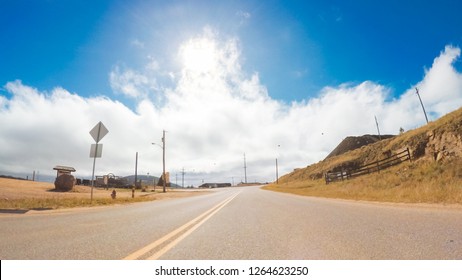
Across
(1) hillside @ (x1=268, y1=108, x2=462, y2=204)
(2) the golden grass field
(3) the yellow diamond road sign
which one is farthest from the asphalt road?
(3) the yellow diamond road sign

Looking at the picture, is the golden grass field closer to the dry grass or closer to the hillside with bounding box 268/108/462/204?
the dry grass

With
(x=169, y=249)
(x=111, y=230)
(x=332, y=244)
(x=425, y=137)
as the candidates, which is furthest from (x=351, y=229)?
(x=425, y=137)

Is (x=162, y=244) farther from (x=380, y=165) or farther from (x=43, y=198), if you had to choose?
(x=380, y=165)

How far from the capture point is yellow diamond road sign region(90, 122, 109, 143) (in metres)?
15.1

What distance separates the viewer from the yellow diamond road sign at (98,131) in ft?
49.6

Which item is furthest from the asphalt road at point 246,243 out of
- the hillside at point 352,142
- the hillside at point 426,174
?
the hillside at point 352,142

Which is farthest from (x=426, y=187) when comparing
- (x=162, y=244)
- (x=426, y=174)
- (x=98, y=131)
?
(x=98, y=131)

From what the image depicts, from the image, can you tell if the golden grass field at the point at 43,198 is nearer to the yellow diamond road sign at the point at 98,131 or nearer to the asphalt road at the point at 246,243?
the yellow diamond road sign at the point at 98,131

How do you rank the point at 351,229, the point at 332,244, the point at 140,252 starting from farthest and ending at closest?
the point at 351,229, the point at 332,244, the point at 140,252

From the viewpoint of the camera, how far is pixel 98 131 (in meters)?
15.2
